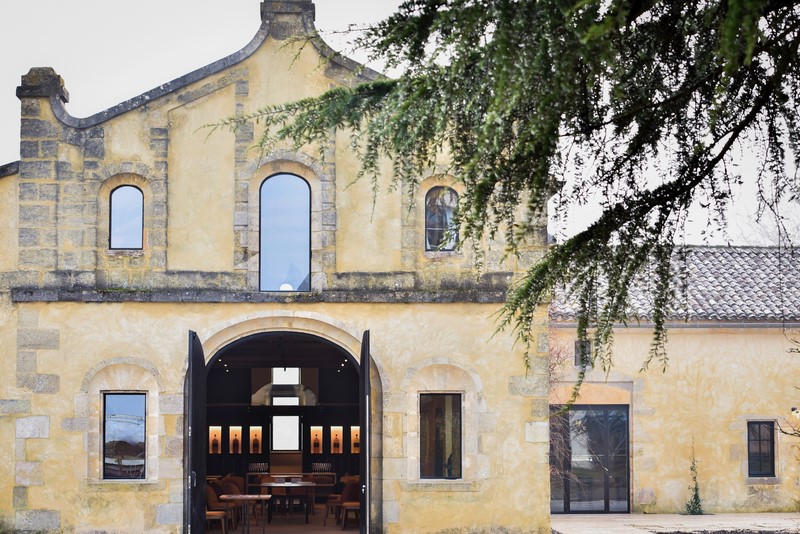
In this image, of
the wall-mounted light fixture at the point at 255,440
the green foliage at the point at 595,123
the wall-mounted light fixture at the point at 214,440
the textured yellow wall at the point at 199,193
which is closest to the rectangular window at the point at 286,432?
the wall-mounted light fixture at the point at 255,440

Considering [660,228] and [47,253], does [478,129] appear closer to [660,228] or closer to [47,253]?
[660,228]

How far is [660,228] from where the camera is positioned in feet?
24.4

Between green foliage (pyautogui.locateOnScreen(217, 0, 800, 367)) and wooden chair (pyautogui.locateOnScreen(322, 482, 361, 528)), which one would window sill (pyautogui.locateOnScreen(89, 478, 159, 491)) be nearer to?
wooden chair (pyautogui.locateOnScreen(322, 482, 361, 528))

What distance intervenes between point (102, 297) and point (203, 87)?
3041 millimetres

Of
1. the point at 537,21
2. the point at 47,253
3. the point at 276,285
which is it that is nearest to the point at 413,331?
the point at 276,285

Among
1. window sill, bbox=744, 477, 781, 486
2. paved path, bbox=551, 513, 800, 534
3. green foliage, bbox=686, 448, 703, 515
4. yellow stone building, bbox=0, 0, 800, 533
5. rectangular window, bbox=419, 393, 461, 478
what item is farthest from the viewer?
window sill, bbox=744, 477, 781, 486

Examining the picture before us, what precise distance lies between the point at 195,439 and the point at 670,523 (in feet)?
33.5

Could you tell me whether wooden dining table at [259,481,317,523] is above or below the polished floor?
above

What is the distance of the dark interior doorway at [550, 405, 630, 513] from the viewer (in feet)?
79.5

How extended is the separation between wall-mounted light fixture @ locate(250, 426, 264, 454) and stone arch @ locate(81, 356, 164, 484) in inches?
346

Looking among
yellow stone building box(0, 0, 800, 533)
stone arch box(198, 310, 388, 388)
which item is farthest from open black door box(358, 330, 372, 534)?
stone arch box(198, 310, 388, 388)

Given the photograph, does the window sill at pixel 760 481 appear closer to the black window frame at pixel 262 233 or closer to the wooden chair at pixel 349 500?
the wooden chair at pixel 349 500

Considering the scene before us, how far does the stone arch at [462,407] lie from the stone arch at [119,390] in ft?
10.5

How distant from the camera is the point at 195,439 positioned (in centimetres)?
1477
